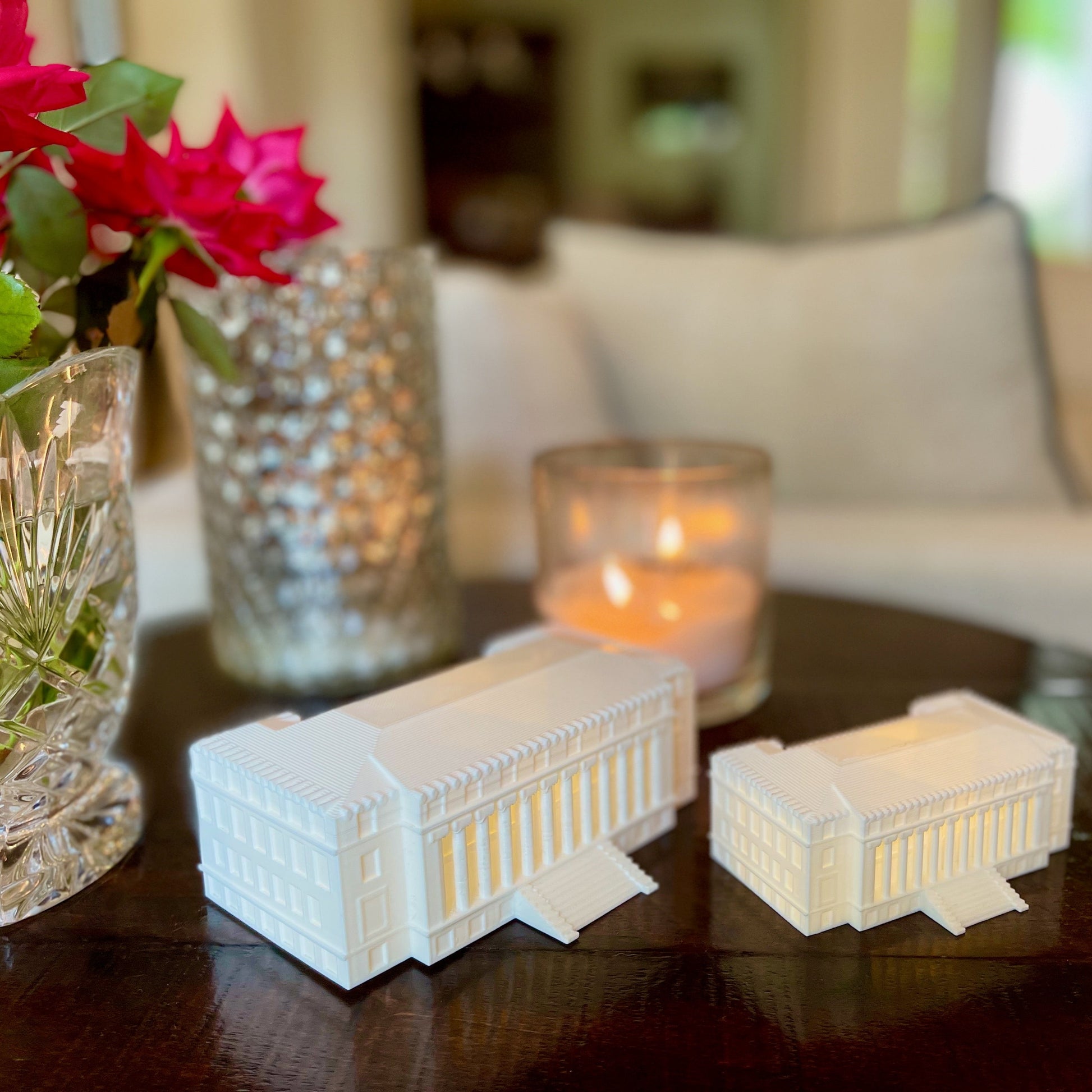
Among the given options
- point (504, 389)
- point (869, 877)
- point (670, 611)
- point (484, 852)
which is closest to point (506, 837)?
point (484, 852)

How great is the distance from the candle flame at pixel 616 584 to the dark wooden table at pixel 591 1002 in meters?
0.20

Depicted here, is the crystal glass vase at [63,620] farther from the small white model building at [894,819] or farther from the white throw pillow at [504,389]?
the white throw pillow at [504,389]

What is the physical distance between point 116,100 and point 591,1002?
439mm

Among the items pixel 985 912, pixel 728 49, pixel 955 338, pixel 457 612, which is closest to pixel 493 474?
pixel 457 612

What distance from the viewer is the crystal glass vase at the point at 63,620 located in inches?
17.2

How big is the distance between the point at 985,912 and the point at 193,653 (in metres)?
0.58

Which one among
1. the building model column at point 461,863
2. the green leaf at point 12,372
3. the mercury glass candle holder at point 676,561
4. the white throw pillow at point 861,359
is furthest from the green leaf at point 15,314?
the white throw pillow at point 861,359

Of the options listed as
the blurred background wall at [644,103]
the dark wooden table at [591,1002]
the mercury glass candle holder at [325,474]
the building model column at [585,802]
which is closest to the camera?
the dark wooden table at [591,1002]

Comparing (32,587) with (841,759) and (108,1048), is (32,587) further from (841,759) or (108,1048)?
(841,759)

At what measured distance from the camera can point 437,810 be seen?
1.39 ft

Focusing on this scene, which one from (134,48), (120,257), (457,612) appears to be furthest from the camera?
(134,48)

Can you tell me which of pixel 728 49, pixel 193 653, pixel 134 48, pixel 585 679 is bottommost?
pixel 193 653

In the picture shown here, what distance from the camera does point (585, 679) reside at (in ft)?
1.71

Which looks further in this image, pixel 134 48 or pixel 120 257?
pixel 134 48
